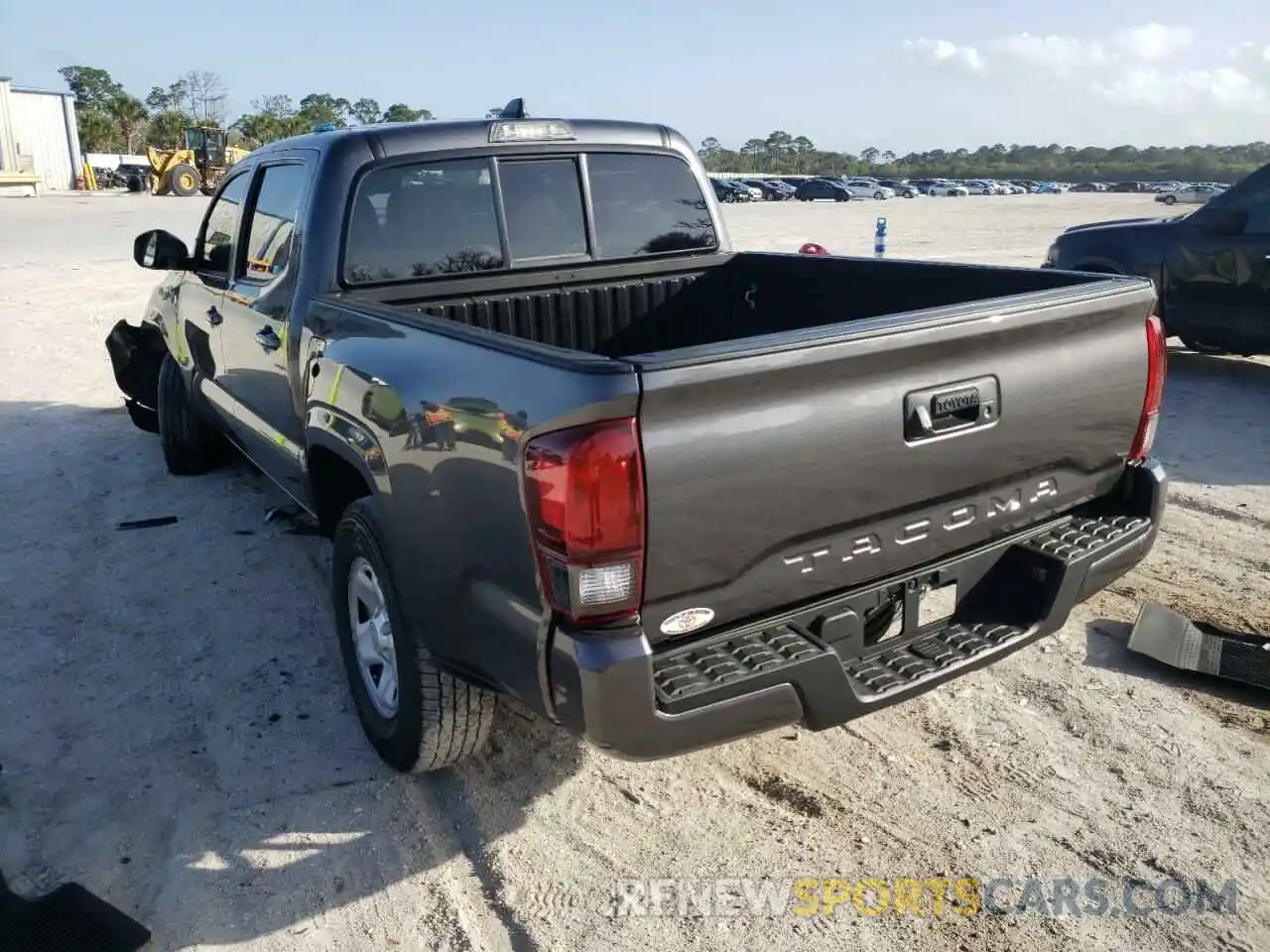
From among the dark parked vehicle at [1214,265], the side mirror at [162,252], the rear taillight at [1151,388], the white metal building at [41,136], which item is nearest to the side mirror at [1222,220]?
the dark parked vehicle at [1214,265]

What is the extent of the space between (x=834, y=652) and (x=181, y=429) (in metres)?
5.06

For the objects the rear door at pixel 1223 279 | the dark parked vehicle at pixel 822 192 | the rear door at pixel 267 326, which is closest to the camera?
the rear door at pixel 267 326

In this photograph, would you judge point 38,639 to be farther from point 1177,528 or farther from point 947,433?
point 1177,528

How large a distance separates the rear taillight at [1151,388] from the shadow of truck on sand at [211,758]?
2111 mm

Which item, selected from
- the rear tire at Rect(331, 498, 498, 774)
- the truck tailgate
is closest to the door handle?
the truck tailgate

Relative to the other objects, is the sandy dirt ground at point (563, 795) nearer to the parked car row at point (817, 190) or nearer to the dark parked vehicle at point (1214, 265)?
the dark parked vehicle at point (1214, 265)

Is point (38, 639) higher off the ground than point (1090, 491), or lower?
lower

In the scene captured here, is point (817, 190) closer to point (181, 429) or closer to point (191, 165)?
point (191, 165)

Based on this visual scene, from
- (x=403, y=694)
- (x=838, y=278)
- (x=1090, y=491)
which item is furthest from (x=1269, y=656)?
(x=403, y=694)

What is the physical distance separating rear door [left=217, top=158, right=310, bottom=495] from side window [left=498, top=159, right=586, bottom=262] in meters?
0.81

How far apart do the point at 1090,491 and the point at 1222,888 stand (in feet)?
3.83

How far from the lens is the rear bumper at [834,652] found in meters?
2.34

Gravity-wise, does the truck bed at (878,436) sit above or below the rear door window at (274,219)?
below

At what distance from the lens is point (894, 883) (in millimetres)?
2822
